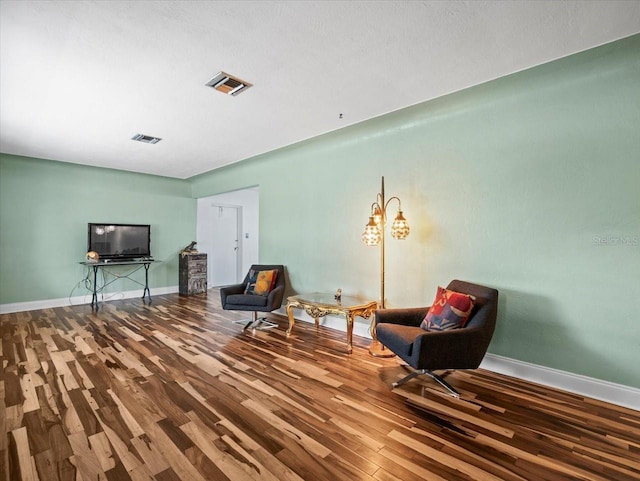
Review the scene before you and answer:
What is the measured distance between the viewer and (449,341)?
237cm

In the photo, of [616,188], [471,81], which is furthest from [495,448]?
[471,81]

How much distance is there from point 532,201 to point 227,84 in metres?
2.90

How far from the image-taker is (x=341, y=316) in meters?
4.22

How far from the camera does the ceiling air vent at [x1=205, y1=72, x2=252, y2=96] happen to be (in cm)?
266

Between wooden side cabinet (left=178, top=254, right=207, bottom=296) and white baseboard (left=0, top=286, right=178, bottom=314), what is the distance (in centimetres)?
43

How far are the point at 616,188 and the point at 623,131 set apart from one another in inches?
17.0

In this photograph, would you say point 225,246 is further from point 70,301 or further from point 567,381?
point 567,381

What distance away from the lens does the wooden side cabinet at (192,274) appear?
682 cm

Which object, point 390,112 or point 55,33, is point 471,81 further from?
point 55,33

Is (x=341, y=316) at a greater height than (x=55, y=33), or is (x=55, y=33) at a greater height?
(x=55, y=33)

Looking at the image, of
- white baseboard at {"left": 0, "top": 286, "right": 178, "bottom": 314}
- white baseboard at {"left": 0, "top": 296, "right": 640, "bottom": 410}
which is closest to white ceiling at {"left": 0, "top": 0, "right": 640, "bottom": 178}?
white baseboard at {"left": 0, "top": 296, "right": 640, "bottom": 410}

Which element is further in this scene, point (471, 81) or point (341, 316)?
point (341, 316)

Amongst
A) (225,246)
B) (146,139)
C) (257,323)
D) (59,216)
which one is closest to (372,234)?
(257,323)

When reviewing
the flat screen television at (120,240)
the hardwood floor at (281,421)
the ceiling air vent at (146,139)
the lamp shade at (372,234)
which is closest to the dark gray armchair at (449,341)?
the hardwood floor at (281,421)
